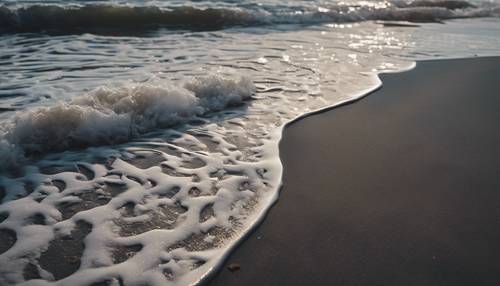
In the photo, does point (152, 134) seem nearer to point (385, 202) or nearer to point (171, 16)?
point (385, 202)

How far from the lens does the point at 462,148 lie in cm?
380

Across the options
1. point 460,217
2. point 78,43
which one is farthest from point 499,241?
point 78,43

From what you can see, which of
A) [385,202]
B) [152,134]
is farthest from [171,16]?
[385,202]

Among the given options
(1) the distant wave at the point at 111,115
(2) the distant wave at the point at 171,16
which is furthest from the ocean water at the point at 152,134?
(2) the distant wave at the point at 171,16

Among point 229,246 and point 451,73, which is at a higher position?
point 451,73

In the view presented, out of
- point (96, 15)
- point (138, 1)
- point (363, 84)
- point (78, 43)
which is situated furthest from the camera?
point (138, 1)

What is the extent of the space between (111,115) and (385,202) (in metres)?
2.60

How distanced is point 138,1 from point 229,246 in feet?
38.7

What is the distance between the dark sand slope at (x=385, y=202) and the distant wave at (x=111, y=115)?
3.86ft

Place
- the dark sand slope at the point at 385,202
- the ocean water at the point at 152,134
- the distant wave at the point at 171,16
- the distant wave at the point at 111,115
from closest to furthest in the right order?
the dark sand slope at the point at 385,202
the ocean water at the point at 152,134
the distant wave at the point at 111,115
the distant wave at the point at 171,16

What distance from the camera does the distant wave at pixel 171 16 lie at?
1018 centimetres

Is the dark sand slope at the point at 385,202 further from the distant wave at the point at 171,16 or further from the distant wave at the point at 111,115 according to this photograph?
the distant wave at the point at 171,16

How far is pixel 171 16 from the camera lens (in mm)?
11312

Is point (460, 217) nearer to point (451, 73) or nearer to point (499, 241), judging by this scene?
point (499, 241)
